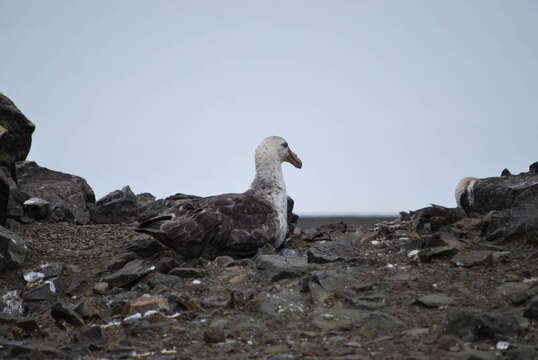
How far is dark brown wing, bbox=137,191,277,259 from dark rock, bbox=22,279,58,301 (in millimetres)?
1302

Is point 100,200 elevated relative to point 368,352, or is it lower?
elevated

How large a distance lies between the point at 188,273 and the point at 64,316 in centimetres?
167

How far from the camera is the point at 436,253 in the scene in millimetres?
7781

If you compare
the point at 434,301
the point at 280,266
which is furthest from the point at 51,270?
the point at 434,301

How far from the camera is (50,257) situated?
32.1ft

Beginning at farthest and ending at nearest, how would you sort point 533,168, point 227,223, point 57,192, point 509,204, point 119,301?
point 57,192, point 533,168, point 509,204, point 227,223, point 119,301

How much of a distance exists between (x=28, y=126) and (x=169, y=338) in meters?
8.05

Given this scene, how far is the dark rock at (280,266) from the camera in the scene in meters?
7.49

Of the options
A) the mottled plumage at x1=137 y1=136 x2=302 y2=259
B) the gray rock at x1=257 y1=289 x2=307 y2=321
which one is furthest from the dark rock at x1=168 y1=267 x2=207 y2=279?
the gray rock at x1=257 y1=289 x2=307 y2=321

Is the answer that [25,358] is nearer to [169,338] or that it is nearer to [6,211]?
[169,338]

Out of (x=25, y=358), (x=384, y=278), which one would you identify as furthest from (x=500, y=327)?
(x=25, y=358)

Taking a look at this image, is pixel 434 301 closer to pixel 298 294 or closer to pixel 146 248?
pixel 298 294

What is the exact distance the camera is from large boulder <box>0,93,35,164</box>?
12.2 meters

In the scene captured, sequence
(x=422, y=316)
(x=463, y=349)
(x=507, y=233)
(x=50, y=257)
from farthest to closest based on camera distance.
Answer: (x=50, y=257)
(x=507, y=233)
(x=422, y=316)
(x=463, y=349)
